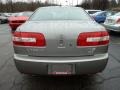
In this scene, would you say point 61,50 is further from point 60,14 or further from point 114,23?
point 114,23

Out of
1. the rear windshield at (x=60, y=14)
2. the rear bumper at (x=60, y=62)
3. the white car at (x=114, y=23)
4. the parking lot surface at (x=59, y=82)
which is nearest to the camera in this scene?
the rear bumper at (x=60, y=62)

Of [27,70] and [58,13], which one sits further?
[58,13]

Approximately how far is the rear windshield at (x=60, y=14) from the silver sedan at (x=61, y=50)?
3.45ft

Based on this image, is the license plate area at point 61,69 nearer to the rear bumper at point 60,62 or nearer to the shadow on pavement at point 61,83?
the rear bumper at point 60,62

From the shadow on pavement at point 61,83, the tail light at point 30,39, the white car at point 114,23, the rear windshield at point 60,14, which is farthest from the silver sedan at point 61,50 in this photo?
the white car at point 114,23

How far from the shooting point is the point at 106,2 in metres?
51.8

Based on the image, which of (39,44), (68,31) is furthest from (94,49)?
(39,44)

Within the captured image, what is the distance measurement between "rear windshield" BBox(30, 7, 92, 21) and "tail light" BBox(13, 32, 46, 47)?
1.13 m

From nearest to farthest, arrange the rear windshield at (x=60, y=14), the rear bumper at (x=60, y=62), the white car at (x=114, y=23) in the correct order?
the rear bumper at (x=60, y=62)
the rear windshield at (x=60, y=14)
the white car at (x=114, y=23)

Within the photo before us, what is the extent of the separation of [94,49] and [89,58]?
0.17m

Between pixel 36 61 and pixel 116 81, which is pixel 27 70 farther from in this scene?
pixel 116 81

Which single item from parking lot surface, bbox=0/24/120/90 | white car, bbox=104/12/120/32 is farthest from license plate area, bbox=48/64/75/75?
white car, bbox=104/12/120/32

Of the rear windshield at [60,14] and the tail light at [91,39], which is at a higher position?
the rear windshield at [60,14]

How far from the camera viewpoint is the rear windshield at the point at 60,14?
5.17 metres
